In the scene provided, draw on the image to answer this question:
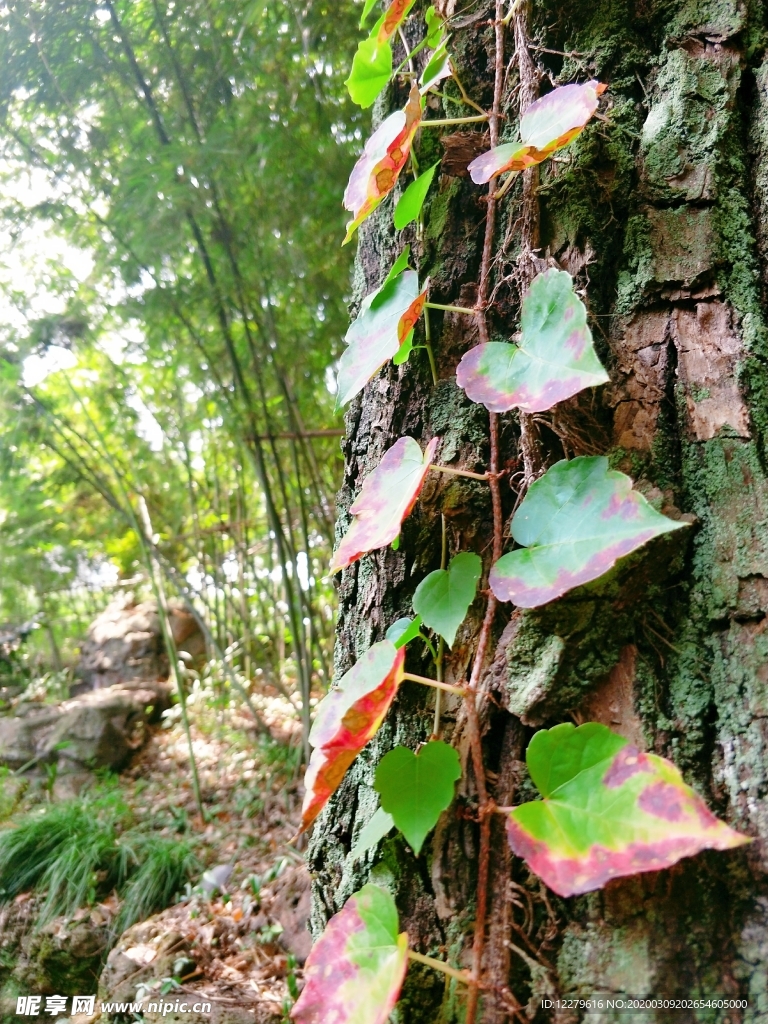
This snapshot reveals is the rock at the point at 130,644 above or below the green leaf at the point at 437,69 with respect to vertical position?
above

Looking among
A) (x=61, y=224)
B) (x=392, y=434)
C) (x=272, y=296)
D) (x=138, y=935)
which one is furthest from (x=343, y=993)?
(x=61, y=224)

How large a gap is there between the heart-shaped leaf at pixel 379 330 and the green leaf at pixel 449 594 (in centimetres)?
17

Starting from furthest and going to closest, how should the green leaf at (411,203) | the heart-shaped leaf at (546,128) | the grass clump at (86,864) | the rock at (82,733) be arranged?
the rock at (82,733), the grass clump at (86,864), the green leaf at (411,203), the heart-shaped leaf at (546,128)

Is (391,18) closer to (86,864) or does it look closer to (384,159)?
(384,159)

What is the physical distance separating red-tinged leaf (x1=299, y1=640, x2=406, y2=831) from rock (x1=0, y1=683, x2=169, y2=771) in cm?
299

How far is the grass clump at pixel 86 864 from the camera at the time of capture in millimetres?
1853

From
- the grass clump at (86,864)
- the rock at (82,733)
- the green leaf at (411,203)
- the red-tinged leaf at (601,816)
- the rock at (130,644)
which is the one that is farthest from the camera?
the rock at (130,644)

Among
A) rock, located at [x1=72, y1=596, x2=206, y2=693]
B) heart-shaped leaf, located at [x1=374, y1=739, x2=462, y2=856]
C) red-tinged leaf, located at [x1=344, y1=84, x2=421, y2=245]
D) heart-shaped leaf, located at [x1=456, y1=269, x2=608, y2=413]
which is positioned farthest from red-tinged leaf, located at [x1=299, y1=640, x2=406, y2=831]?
rock, located at [x1=72, y1=596, x2=206, y2=693]

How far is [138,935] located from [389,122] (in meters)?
1.89

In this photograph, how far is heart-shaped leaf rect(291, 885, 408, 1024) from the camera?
1.23 ft

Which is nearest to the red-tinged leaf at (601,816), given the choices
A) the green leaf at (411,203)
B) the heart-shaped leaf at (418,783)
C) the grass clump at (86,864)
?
the heart-shaped leaf at (418,783)

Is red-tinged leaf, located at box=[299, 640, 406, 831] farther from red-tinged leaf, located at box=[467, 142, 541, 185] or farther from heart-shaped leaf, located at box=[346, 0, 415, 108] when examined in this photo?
heart-shaped leaf, located at box=[346, 0, 415, 108]

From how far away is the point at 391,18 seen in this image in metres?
0.59

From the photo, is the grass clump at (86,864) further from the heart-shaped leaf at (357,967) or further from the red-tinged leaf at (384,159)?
the red-tinged leaf at (384,159)
